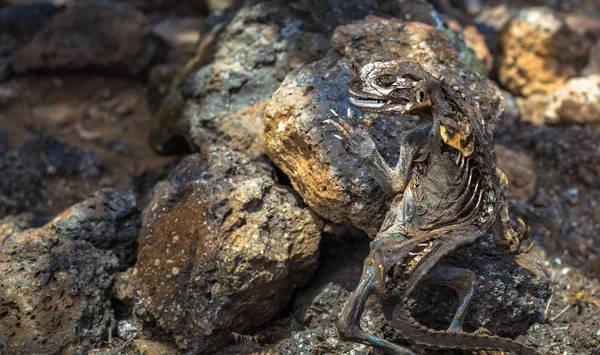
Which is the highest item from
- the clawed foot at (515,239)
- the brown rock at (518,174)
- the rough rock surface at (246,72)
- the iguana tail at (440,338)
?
the rough rock surface at (246,72)

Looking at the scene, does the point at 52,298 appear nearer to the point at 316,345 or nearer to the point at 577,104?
the point at 316,345

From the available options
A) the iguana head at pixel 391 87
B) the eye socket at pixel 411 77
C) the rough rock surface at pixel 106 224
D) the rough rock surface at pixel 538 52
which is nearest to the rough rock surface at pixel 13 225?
the rough rock surface at pixel 106 224

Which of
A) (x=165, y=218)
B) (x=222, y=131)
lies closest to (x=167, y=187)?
(x=165, y=218)

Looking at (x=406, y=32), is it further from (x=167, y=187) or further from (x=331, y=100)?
(x=167, y=187)

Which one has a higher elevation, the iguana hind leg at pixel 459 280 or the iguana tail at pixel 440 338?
the iguana hind leg at pixel 459 280

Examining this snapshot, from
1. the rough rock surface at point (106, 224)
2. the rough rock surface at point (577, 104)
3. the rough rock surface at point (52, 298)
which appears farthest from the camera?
the rough rock surface at point (577, 104)

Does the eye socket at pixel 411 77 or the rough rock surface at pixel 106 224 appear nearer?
the eye socket at pixel 411 77

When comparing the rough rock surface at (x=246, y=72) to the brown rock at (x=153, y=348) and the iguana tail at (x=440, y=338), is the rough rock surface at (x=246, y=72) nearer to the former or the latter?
the brown rock at (x=153, y=348)

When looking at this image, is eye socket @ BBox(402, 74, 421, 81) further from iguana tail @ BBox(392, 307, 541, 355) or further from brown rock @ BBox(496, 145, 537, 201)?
brown rock @ BBox(496, 145, 537, 201)
